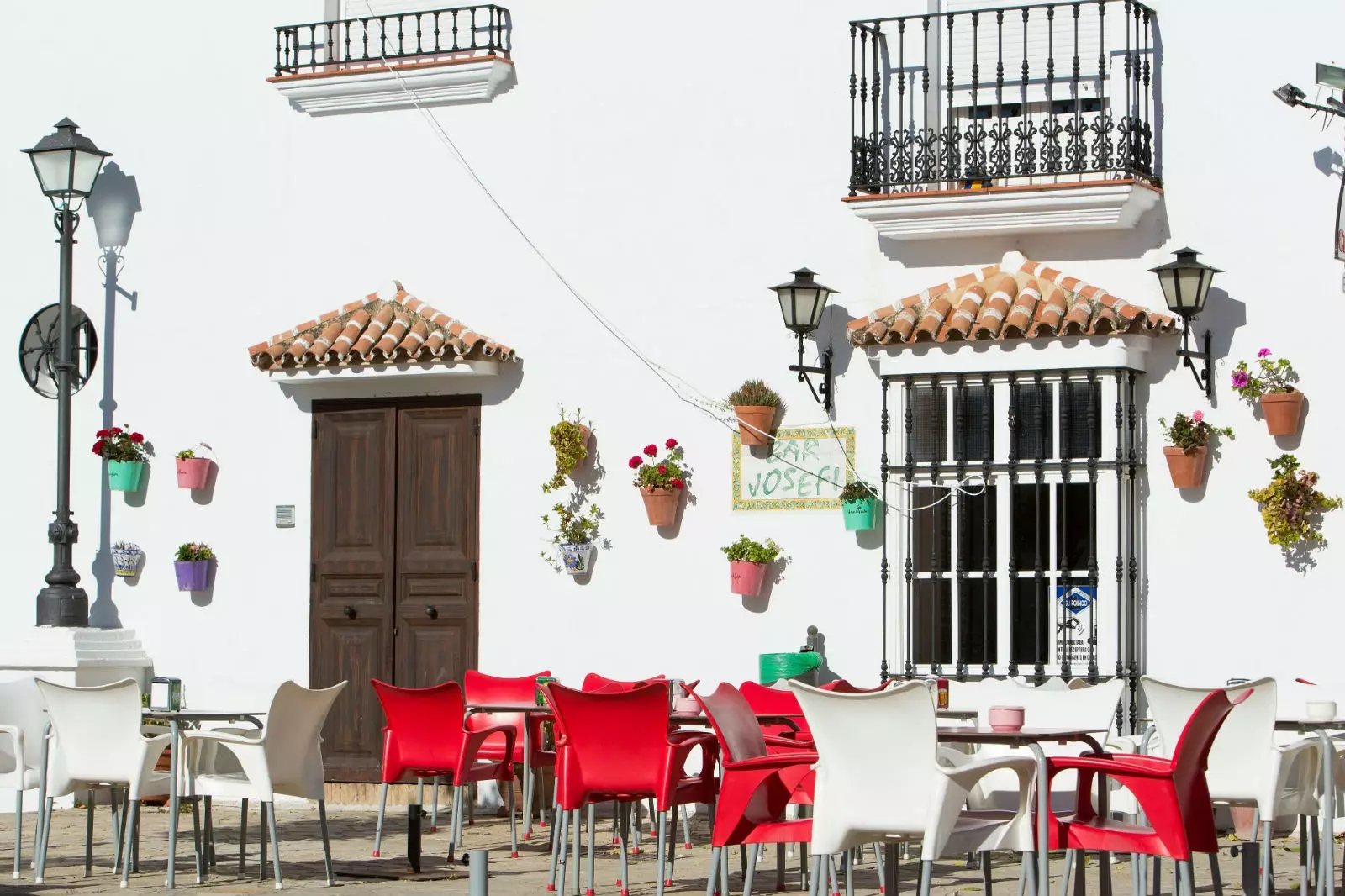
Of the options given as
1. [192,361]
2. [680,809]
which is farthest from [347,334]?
[680,809]

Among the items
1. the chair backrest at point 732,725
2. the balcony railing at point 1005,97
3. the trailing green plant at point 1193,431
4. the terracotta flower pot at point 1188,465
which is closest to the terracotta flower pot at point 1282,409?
the trailing green plant at point 1193,431

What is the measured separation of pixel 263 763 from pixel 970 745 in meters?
3.13

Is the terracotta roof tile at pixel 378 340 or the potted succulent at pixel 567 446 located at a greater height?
the terracotta roof tile at pixel 378 340

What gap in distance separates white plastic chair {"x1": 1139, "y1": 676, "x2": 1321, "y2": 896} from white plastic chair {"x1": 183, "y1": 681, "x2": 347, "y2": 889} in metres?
3.50

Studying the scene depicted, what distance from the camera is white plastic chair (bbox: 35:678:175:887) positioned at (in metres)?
8.47

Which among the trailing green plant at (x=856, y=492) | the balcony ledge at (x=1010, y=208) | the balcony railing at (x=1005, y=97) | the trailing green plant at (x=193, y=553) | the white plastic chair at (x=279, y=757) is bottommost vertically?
the white plastic chair at (x=279, y=757)

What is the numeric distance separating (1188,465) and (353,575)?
5128 millimetres

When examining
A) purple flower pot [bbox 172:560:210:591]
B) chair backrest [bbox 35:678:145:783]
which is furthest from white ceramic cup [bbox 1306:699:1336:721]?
purple flower pot [bbox 172:560:210:591]

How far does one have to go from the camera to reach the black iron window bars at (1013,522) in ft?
34.8

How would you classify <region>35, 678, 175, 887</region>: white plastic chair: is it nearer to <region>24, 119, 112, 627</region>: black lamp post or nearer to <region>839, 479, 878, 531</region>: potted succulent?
<region>24, 119, 112, 627</region>: black lamp post

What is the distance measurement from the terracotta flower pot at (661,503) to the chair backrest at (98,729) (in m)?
3.80

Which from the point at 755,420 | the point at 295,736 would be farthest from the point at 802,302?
the point at 295,736

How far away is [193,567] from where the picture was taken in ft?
41.7

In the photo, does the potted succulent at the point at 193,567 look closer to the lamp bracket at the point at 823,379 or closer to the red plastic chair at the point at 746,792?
the lamp bracket at the point at 823,379
